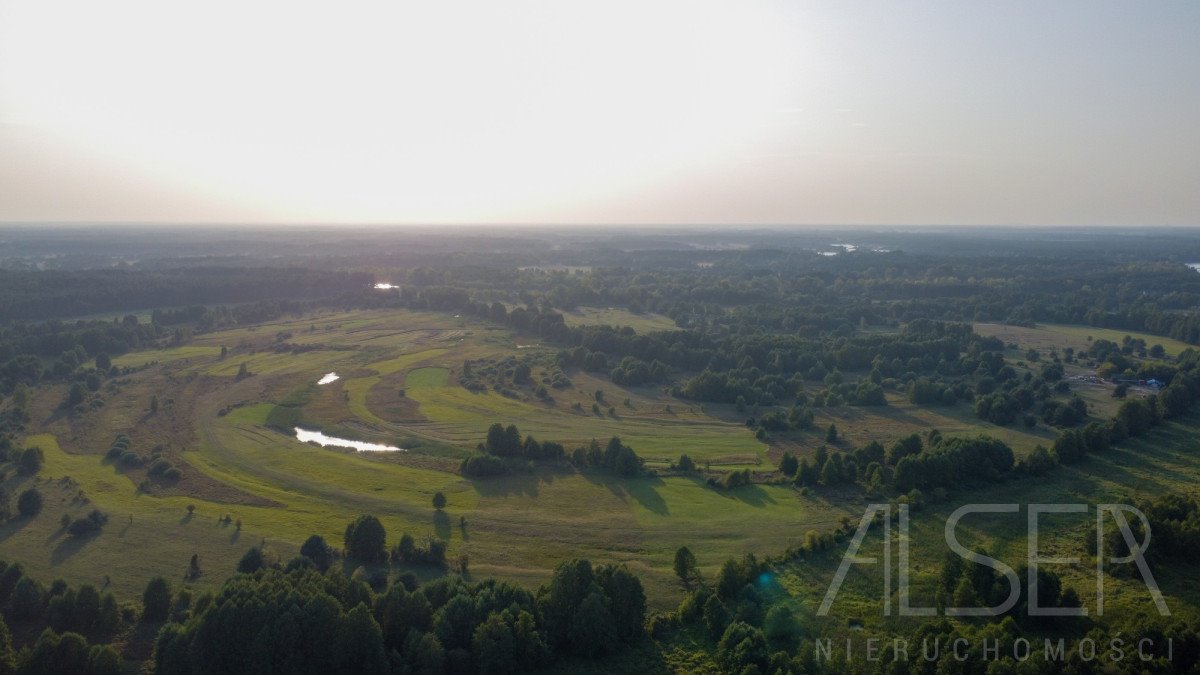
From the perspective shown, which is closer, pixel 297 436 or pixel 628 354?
pixel 297 436

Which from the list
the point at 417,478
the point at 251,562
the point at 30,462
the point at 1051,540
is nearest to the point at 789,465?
the point at 1051,540

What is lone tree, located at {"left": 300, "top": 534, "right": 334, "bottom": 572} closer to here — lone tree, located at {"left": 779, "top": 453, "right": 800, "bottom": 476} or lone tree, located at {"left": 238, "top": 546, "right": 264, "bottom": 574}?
lone tree, located at {"left": 238, "top": 546, "right": 264, "bottom": 574}

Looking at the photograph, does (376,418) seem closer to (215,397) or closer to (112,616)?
(215,397)

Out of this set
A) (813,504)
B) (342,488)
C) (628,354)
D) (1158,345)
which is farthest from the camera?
(1158,345)

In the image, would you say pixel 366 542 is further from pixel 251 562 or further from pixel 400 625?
pixel 400 625

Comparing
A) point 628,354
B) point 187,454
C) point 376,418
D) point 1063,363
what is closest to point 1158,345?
point 1063,363

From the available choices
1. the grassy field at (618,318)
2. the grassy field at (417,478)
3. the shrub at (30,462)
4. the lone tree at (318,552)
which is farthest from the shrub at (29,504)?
the grassy field at (618,318)
